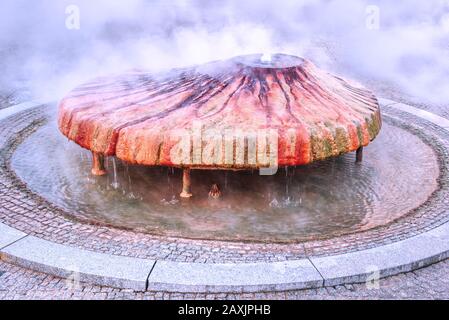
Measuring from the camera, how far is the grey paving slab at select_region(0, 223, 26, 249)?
4828 mm

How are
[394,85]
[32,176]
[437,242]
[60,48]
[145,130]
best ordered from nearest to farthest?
[437,242], [145,130], [32,176], [394,85], [60,48]

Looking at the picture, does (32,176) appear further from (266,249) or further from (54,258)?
(266,249)

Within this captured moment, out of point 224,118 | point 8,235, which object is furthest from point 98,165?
point 224,118

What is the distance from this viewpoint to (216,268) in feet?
14.8

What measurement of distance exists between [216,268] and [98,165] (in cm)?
269

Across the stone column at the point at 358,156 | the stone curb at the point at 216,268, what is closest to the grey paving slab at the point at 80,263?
the stone curb at the point at 216,268

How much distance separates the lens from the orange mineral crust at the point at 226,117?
17.8 feet

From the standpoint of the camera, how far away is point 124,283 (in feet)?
14.3

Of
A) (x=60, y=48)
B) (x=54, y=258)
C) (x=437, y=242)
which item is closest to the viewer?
(x=54, y=258)

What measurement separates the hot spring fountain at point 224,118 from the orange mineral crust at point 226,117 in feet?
0.03

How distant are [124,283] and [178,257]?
61cm

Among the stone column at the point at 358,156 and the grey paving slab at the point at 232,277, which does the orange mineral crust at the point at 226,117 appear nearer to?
the stone column at the point at 358,156

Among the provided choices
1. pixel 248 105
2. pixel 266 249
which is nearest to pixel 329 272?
pixel 266 249

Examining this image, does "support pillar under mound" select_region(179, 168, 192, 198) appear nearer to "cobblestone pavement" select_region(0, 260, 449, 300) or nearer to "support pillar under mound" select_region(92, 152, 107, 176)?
"support pillar under mound" select_region(92, 152, 107, 176)
